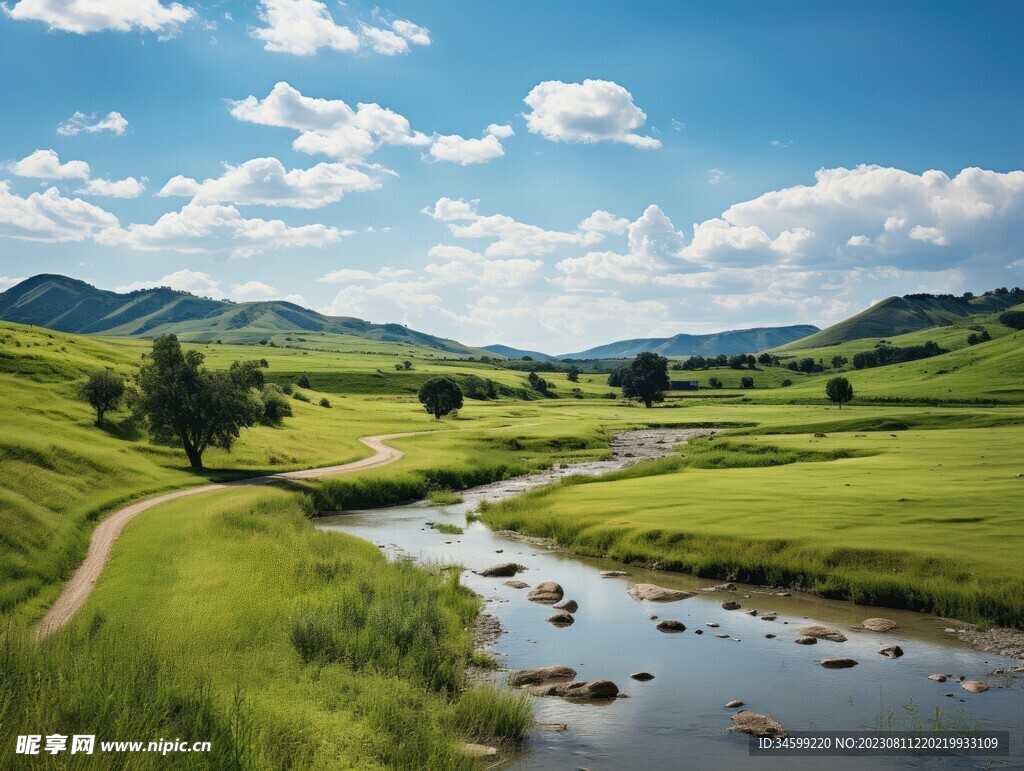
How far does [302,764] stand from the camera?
13430 millimetres

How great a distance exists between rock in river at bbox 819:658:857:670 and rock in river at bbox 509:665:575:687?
8286 mm

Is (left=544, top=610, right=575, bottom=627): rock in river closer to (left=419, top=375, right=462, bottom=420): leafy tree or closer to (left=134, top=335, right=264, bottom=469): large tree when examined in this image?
(left=134, top=335, right=264, bottom=469): large tree

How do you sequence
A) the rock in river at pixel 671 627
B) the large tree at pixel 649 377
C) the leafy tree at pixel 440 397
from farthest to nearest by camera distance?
1. the large tree at pixel 649 377
2. the leafy tree at pixel 440 397
3. the rock in river at pixel 671 627

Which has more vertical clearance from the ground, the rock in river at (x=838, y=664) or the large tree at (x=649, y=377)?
the large tree at (x=649, y=377)

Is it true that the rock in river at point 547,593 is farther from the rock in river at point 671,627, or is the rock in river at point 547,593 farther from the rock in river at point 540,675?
the rock in river at point 540,675

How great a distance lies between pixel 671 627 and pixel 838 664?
6259mm

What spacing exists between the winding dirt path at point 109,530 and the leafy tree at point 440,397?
43.9 m

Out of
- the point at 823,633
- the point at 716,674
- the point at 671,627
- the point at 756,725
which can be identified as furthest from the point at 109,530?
the point at 823,633

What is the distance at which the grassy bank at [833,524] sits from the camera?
30250mm

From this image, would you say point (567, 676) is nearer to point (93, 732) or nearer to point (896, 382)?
point (93, 732)

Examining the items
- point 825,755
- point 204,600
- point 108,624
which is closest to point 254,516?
point 204,600

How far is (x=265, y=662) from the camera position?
19422 mm

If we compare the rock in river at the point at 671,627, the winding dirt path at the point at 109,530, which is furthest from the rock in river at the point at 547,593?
the winding dirt path at the point at 109,530

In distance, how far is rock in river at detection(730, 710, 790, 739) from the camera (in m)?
18.9
